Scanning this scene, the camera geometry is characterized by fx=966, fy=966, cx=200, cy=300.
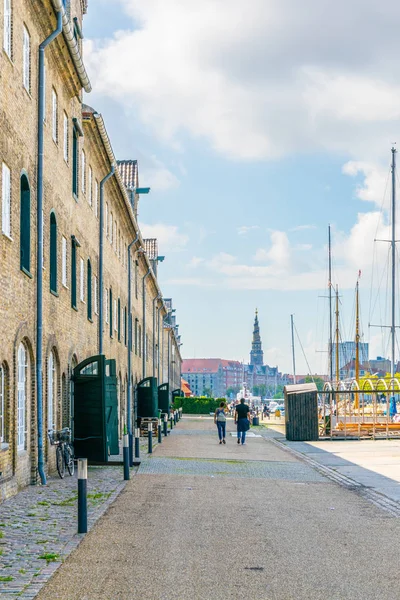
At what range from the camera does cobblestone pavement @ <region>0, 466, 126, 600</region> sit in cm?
879

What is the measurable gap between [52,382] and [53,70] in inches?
262

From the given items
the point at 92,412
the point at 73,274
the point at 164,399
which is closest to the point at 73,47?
the point at 73,274

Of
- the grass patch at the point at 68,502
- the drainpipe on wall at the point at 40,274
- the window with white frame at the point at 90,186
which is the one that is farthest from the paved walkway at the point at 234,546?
the window with white frame at the point at 90,186

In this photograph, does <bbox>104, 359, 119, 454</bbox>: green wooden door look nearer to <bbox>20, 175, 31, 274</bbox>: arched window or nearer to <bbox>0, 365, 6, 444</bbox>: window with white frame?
<bbox>20, 175, 31, 274</bbox>: arched window

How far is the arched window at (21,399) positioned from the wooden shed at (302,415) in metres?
21.6

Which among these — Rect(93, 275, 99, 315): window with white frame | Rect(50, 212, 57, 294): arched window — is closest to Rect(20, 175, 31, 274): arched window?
Rect(50, 212, 57, 294): arched window

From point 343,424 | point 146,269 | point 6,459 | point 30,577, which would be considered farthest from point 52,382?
point 146,269

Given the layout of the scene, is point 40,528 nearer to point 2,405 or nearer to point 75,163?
point 2,405

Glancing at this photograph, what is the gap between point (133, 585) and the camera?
331 inches

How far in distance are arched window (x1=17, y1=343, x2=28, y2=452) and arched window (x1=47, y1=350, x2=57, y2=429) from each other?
219 cm

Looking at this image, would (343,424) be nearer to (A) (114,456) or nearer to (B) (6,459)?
(A) (114,456)

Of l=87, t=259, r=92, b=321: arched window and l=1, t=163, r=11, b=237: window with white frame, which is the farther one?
l=87, t=259, r=92, b=321: arched window

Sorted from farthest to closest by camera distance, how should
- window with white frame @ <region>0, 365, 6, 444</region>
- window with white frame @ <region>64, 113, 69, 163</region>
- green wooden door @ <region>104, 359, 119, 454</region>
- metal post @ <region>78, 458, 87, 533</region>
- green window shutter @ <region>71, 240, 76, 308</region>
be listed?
green window shutter @ <region>71, 240, 76, 308</region>
green wooden door @ <region>104, 359, 119, 454</region>
window with white frame @ <region>64, 113, 69, 163</region>
window with white frame @ <region>0, 365, 6, 444</region>
metal post @ <region>78, 458, 87, 533</region>

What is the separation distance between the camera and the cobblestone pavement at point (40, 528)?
879 cm
